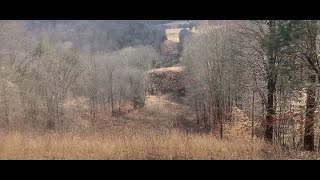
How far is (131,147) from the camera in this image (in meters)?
5.68

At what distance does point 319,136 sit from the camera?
655 centimetres

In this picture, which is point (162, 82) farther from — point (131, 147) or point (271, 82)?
point (271, 82)

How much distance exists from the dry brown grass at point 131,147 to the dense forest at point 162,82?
0.10m

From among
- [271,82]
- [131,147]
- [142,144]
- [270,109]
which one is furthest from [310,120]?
[131,147]

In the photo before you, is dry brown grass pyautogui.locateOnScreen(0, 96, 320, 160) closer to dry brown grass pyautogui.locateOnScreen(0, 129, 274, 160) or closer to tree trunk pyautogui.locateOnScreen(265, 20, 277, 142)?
dry brown grass pyautogui.locateOnScreen(0, 129, 274, 160)

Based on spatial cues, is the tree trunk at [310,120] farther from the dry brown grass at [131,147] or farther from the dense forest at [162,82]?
the dry brown grass at [131,147]

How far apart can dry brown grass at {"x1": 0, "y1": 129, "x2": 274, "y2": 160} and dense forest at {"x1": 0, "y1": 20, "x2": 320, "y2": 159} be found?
0.33 feet

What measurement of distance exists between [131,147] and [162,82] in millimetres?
1833

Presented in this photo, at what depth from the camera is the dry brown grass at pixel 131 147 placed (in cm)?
540

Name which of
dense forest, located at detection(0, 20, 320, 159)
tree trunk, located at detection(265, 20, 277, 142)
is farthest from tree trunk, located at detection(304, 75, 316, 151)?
tree trunk, located at detection(265, 20, 277, 142)

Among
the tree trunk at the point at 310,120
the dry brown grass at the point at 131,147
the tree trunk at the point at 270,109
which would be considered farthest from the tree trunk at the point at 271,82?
the dry brown grass at the point at 131,147
